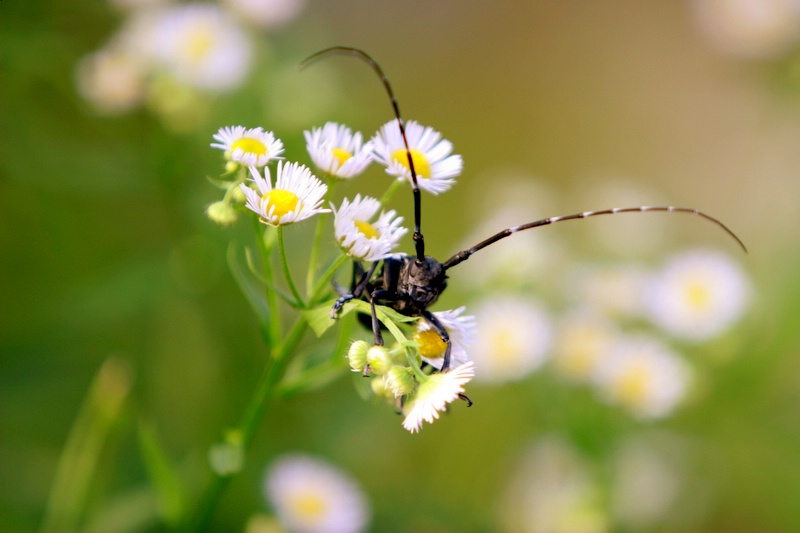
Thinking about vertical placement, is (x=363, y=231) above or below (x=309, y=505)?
above

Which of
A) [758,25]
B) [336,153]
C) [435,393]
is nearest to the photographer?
[435,393]

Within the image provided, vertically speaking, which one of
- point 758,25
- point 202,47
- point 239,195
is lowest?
point 239,195

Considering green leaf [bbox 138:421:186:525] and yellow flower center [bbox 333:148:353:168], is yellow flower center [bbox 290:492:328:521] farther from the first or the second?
yellow flower center [bbox 333:148:353:168]

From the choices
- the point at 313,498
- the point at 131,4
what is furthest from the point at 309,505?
the point at 131,4

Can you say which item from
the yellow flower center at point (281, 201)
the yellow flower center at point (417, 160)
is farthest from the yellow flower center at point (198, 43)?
the yellow flower center at point (281, 201)

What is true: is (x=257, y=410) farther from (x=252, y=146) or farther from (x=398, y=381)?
(x=252, y=146)

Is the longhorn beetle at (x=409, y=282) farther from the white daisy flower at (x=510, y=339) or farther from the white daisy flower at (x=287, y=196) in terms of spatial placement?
the white daisy flower at (x=510, y=339)

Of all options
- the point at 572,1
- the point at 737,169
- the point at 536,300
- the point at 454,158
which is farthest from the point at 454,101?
the point at 454,158

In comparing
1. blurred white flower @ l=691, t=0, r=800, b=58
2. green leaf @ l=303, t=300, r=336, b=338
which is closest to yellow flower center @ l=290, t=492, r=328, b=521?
green leaf @ l=303, t=300, r=336, b=338
